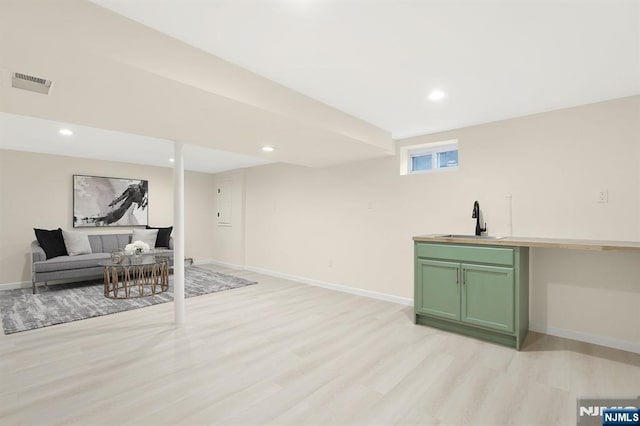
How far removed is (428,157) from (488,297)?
6.67 feet

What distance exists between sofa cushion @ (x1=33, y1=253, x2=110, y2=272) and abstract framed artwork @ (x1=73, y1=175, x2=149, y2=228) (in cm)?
98

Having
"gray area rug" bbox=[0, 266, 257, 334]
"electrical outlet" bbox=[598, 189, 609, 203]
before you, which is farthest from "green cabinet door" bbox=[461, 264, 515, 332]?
"gray area rug" bbox=[0, 266, 257, 334]

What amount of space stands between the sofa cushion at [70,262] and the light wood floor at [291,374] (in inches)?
78.7

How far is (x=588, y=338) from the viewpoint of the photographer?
9.66ft

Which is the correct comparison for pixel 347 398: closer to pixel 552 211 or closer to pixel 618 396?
pixel 618 396

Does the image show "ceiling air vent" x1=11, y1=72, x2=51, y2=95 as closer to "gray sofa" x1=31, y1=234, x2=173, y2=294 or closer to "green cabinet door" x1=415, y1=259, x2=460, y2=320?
"green cabinet door" x1=415, y1=259, x2=460, y2=320

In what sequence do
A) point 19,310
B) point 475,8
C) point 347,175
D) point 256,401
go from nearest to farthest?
point 475,8
point 256,401
point 19,310
point 347,175

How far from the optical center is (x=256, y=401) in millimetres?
2012

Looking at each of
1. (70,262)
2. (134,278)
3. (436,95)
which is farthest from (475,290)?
(70,262)

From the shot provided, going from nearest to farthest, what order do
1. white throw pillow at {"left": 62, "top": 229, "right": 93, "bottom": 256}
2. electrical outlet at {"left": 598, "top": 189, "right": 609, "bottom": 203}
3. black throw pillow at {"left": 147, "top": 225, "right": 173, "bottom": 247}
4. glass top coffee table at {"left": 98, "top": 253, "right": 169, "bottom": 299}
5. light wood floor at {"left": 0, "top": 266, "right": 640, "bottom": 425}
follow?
1. light wood floor at {"left": 0, "top": 266, "right": 640, "bottom": 425}
2. electrical outlet at {"left": 598, "top": 189, "right": 609, "bottom": 203}
3. glass top coffee table at {"left": 98, "top": 253, "right": 169, "bottom": 299}
4. white throw pillow at {"left": 62, "top": 229, "right": 93, "bottom": 256}
5. black throw pillow at {"left": 147, "top": 225, "right": 173, "bottom": 247}

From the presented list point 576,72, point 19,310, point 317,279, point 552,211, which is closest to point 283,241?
point 317,279

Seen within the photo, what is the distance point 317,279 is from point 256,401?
337 cm

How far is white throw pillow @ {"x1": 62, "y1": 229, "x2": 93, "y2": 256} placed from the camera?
534cm

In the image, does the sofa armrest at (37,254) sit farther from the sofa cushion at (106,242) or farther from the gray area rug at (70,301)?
A: the sofa cushion at (106,242)
